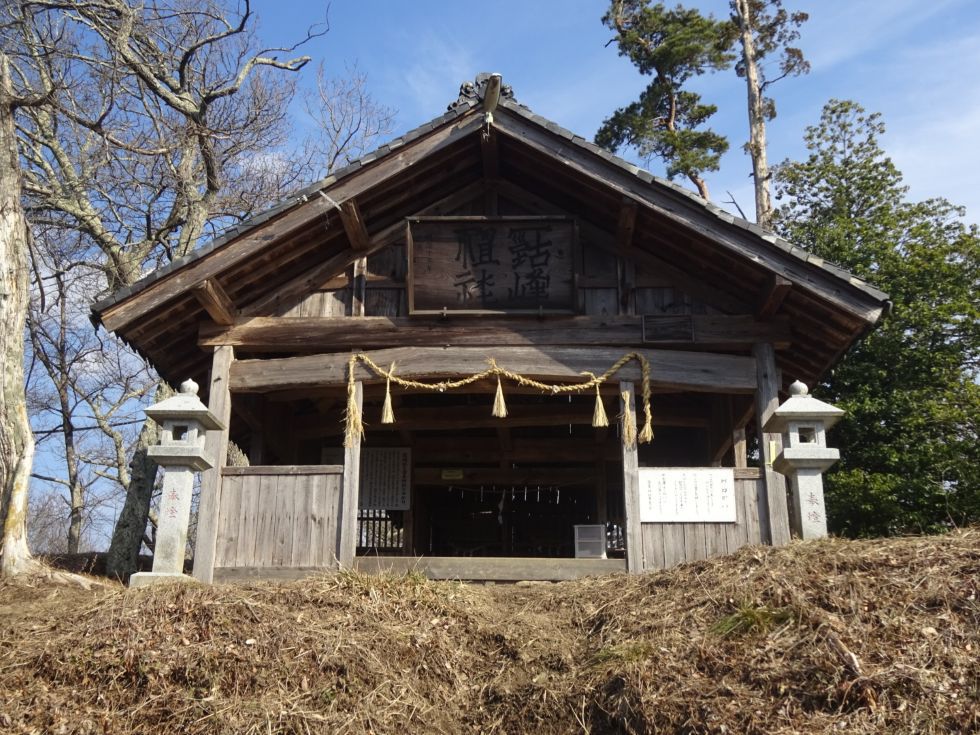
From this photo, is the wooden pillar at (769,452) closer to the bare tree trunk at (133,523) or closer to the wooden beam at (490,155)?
the wooden beam at (490,155)

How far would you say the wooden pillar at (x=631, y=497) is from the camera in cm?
1051

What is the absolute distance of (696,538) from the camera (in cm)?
1058

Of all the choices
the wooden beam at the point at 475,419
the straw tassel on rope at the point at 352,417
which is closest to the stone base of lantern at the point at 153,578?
the straw tassel on rope at the point at 352,417

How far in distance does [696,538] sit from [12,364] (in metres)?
9.15

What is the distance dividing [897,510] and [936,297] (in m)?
5.09

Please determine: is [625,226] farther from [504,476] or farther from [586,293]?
[504,476]

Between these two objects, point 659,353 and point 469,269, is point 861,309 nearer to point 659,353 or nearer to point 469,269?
point 659,353

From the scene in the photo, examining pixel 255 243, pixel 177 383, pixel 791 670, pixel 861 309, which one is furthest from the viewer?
pixel 177 383

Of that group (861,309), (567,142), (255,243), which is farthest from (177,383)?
(861,309)

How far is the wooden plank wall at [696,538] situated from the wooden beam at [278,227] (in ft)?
17.4

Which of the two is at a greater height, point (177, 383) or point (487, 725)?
point (177, 383)

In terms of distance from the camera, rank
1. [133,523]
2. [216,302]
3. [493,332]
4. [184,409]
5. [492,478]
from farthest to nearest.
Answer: [133,523] < [492,478] < [493,332] < [216,302] < [184,409]

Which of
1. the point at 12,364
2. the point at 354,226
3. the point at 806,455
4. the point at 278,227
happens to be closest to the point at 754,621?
the point at 806,455

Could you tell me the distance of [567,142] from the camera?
36.8 ft
